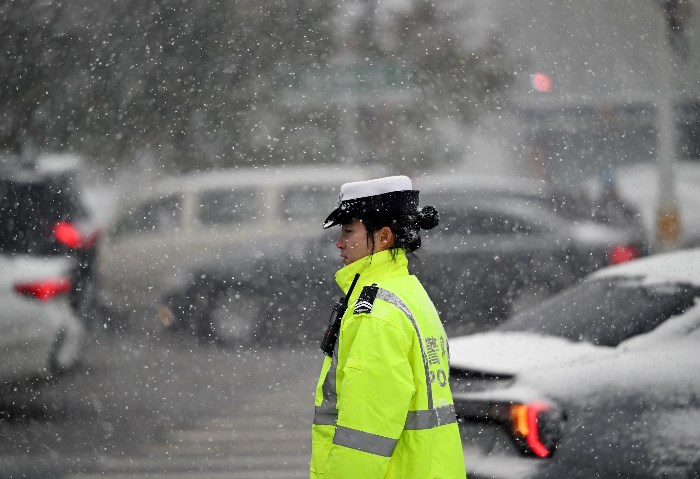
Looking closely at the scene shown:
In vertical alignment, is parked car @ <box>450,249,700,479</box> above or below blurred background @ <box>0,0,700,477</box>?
below

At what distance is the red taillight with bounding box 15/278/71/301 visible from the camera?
413cm

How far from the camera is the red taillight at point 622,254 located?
4195mm

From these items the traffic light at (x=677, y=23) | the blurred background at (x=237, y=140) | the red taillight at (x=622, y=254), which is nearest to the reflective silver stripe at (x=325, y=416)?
the blurred background at (x=237, y=140)

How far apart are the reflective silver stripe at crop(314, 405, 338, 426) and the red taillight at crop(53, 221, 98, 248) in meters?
2.06

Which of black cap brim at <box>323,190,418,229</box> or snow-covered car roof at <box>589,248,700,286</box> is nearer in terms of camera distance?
black cap brim at <box>323,190,418,229</box>

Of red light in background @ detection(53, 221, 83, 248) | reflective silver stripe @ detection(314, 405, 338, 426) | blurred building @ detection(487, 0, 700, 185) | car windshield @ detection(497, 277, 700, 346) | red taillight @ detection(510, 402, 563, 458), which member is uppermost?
blurred building @ detection(487, 0, 700, 185)

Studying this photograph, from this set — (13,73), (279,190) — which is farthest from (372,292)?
(13,73)

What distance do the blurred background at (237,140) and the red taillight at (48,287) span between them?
0.05 meters

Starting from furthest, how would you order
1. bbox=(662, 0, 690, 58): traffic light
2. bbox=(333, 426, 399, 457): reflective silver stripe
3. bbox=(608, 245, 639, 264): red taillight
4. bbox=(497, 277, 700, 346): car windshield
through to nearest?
bbox=(662, 0, 690, 58): traffic light, bbox=(608, 245, 639, 264): red taillight, bbox=(497, 277, 700, 346): car windshield, bbox=(333, 426, 399, 457): reflective silver stripe

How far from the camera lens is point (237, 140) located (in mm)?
4121

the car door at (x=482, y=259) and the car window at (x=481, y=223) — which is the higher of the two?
the car window at (x=481, y=223)

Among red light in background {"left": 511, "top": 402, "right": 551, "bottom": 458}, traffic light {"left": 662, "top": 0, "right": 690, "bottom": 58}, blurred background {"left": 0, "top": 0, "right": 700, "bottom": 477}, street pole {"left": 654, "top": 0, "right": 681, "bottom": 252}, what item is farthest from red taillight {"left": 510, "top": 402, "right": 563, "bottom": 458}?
traffic light {"left": 662, "top": 0, "right": 690, "bottom": 58}

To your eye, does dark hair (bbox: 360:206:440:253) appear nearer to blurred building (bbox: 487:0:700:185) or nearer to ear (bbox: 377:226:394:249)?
ear (bbox: 377:226:394:249)

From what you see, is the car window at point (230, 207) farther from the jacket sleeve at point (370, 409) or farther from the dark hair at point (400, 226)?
the jacket sleeve at point (370, 409)
